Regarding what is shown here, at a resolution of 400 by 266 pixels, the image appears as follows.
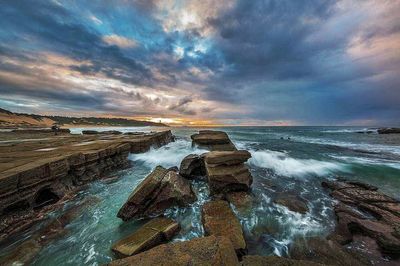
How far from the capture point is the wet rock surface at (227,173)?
7664 millimetres

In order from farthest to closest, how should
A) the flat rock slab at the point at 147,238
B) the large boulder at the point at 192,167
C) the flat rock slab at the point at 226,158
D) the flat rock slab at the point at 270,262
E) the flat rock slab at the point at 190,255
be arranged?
the large boulder at the point at 192,167
the flat rock slab at the point at 226,158
the flat rock slab at the point at 147,238
the flat rock slab at the point at 270,262
the flat rock slab at the point at 190,255

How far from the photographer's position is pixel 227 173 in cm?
786

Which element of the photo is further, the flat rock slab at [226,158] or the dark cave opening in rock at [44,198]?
the flat rock slab at [226,158]

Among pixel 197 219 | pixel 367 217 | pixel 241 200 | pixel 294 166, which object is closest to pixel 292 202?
pixel 241 200

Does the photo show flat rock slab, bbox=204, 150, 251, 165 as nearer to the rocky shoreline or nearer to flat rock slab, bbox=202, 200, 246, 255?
flat rock slab, bbox=202, 200, 246, 255

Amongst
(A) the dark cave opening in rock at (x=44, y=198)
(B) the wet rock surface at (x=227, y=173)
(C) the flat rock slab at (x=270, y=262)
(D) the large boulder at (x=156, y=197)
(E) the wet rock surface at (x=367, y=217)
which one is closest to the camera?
(C) the flat rock slab at (x=270, y=262)

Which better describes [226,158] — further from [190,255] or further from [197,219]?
[190,255]

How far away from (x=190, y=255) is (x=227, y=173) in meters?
4.95

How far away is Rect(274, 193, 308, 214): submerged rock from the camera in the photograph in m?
6.86

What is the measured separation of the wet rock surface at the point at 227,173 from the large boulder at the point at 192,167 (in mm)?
1260

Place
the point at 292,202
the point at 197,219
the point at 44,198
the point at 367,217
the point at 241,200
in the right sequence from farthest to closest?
the point at 292,202, the point at 241,200, the point at 44,198, the point at 367,217, the point at 197,219

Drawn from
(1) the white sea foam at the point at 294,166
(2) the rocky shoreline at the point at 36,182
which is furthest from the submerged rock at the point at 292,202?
(2) the rocky shoreline at the point at 36,182

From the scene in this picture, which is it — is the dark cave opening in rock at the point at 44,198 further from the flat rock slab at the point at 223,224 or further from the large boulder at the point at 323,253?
the large boulder at the point at 323,253

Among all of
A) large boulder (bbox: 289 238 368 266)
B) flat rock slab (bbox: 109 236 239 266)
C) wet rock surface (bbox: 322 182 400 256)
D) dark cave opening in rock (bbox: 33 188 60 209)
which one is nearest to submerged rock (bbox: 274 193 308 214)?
wet rock surface (bbox: 322 182 400 256)
